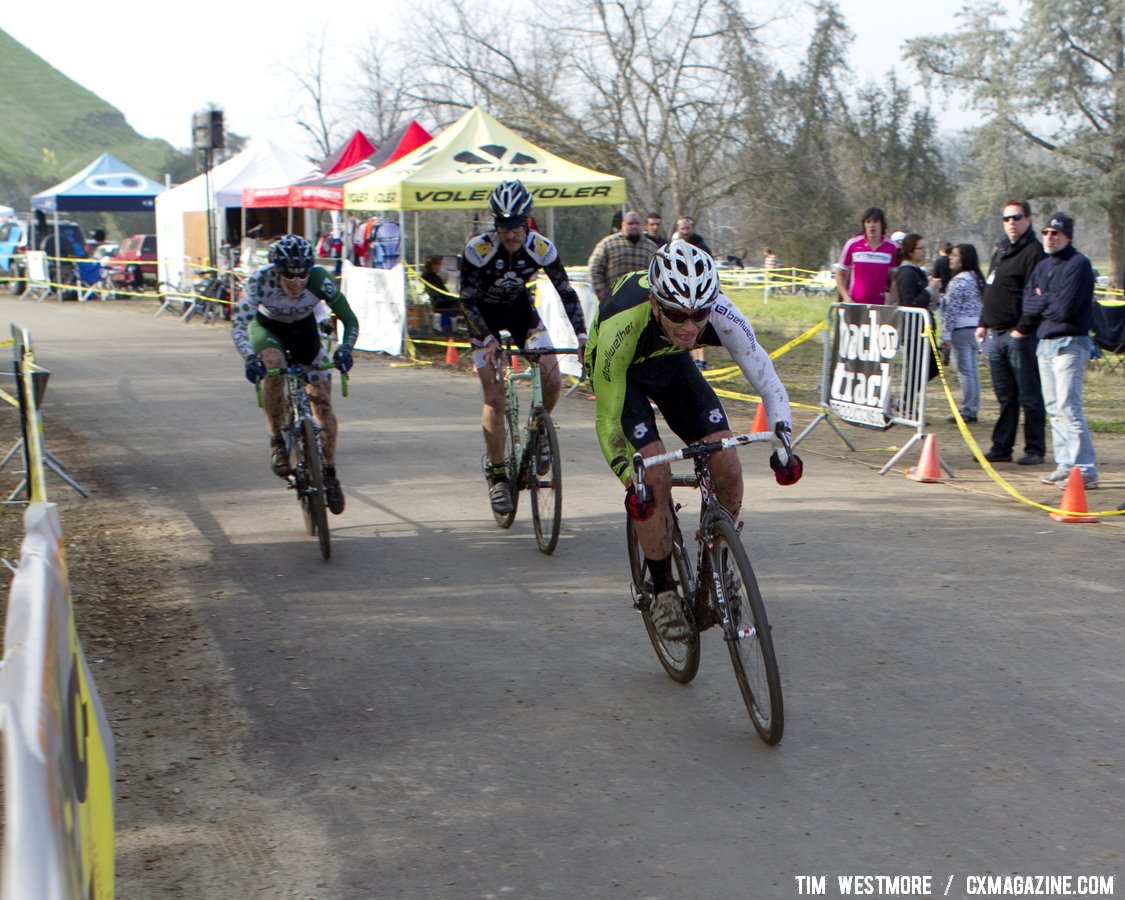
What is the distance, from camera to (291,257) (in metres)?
7.98

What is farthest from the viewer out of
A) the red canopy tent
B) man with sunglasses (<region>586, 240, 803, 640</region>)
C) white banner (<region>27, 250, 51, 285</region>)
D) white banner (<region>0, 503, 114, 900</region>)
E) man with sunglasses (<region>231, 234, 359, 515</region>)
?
white banner (<region>27, 250, 51, 285</region>)

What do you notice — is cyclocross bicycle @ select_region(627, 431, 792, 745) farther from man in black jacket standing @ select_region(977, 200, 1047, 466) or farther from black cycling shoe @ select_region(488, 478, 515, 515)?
man in black jacket standing @ select_region(977, 200, 1047, 466)

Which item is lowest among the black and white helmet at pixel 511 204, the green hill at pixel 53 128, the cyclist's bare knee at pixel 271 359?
the cyclist's bare knee at pixel 271 359

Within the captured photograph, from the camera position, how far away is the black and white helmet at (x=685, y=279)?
4.96 m

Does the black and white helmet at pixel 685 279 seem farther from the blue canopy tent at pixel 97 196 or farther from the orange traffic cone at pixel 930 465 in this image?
the blue canopy tent at pixel 97 196

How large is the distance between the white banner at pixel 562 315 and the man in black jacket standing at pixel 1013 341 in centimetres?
624

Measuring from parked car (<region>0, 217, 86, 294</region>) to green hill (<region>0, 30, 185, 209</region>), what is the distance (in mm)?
79607

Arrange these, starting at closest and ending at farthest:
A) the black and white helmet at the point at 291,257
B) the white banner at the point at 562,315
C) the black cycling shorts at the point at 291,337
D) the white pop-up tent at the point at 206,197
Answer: the black and white helmet at the point at 291,257, the black cycling shorts at the point at 291,337, the white banner at the point at 562,315, the white pop-up tent at the point at 206,197

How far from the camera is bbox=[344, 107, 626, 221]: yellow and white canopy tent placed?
2050 centimetres

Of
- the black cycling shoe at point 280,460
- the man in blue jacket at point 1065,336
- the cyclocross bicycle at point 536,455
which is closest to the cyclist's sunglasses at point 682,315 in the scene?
the cyclocross bicycle at point 536,455

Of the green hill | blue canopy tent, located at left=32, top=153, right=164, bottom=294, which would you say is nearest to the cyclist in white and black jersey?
blue canopy tent, located at left=32, top=153, right=164, bottom=294

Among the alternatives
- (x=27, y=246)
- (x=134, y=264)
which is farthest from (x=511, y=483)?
(x=27, y=246)

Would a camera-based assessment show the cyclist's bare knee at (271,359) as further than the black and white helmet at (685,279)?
Yes

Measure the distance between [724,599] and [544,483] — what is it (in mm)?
3060
